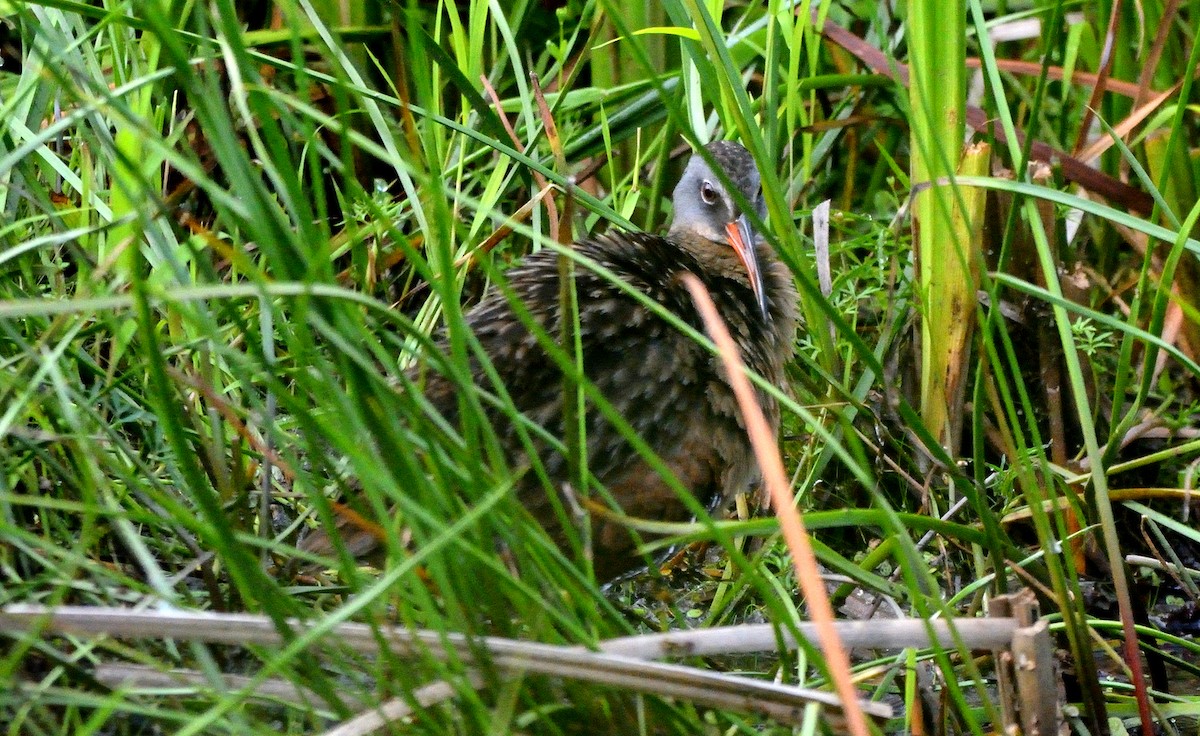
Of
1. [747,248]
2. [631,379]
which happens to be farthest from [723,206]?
[631,379]

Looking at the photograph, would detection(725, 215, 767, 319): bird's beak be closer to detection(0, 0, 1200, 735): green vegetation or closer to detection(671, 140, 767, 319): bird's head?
detection(671, 140, 767, 319): bird's head

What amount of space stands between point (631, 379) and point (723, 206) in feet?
2.22

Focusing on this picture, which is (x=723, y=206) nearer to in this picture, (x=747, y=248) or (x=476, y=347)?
(x=747, y=248)

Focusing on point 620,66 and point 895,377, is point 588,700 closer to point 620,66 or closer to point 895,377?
point 895,377

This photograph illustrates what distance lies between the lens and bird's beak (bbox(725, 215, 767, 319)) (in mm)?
2572

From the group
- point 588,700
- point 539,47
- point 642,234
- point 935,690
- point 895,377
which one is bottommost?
point 935,690

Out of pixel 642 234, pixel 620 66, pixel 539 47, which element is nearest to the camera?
pixel 642 234

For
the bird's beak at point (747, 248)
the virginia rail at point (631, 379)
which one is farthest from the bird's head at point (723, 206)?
the virginia rail at point (631, 379)

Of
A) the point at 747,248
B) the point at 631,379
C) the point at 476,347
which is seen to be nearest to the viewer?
→ the point at 476,347

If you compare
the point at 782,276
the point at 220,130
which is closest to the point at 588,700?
the point at 220,130

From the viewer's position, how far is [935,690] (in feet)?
6.69

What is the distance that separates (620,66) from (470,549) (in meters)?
2.29

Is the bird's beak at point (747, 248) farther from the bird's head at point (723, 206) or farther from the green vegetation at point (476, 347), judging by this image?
the green vegetation at point (476, 347)

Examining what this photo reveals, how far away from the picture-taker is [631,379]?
222cm
